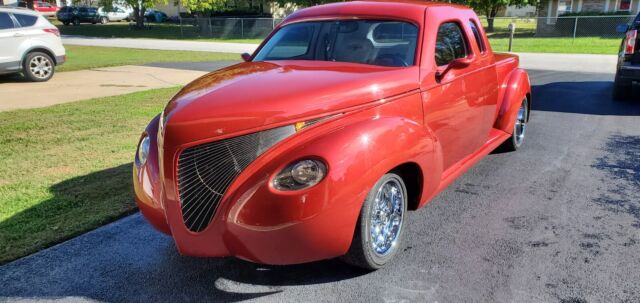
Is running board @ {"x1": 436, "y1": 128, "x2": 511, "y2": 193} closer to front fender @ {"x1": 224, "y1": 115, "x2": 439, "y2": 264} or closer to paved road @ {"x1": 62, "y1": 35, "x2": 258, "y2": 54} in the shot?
front fender @ {"x1": 224, "y1": 115, "x2": 439, "y2": 264}

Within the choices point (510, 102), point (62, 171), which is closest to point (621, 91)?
point (510, 102)

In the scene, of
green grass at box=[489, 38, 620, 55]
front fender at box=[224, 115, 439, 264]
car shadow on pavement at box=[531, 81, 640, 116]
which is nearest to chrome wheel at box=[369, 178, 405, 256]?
front fender at box=[224, 115, 439, 264]

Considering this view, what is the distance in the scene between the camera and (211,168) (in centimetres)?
282

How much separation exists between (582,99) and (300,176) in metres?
8.48

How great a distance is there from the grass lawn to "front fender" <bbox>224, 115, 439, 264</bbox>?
6.39 feet

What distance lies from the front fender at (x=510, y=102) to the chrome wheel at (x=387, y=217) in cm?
233

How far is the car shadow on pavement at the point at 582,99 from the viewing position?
841 centimetres

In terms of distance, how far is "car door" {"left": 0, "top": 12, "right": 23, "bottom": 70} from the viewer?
11477 mm

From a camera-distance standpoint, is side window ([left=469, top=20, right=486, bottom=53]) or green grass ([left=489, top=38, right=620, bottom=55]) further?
green grass ([left=489, top=38, right=620, bottom=55])

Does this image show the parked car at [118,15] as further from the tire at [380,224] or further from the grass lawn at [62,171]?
the tire at [380,224]

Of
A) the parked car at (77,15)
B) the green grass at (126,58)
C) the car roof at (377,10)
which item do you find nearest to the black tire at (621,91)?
the car roof at (377,10)

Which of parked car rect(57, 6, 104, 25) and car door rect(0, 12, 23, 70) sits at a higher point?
parked car rect(57, 6, 104, 25)

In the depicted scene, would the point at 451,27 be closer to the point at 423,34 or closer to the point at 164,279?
the point at 423,34

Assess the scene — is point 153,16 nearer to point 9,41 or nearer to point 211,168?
point 9,41
